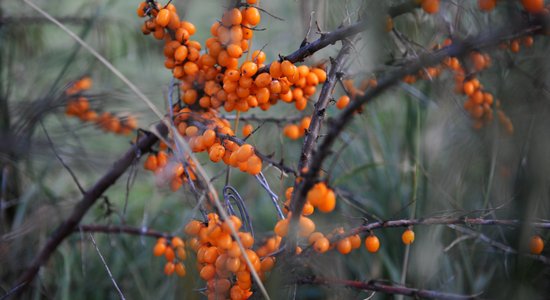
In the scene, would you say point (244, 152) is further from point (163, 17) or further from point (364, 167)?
point (364, 167)

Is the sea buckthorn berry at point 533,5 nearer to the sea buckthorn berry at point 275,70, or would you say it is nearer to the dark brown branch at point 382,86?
the dark brown branch at point 382,86

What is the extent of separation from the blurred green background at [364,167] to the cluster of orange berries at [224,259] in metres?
0.03

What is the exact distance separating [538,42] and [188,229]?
0.59 meters

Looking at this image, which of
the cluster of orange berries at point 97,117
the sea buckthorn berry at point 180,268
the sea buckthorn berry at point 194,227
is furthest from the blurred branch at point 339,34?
the cluster of orange berries at point 97,117

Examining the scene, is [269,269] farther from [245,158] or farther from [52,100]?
[52,100]

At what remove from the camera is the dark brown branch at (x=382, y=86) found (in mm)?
382

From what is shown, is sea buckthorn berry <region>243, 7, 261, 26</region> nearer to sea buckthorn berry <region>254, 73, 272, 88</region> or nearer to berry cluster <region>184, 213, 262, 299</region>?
sea buckthorn berry <region>254, 73, 272, 88</region>

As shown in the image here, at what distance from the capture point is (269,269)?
596 millimetres

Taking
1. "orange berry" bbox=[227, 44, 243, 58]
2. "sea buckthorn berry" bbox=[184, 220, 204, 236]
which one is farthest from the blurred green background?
"orange berry" bbox=[227, 44, 243, 58]

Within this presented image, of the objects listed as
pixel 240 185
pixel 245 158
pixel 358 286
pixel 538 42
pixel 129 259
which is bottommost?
pixel 129 259

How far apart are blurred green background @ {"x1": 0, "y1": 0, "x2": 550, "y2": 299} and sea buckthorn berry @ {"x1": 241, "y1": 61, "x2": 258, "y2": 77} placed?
14 centimetres

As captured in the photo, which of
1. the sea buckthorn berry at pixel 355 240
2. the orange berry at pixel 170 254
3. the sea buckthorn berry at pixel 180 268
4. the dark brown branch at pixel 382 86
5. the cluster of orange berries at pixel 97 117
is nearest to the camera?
the dark brown branch at pixel 382 86

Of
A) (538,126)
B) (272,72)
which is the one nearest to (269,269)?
(272,72)

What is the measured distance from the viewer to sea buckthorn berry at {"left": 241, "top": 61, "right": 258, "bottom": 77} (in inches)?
25.9
